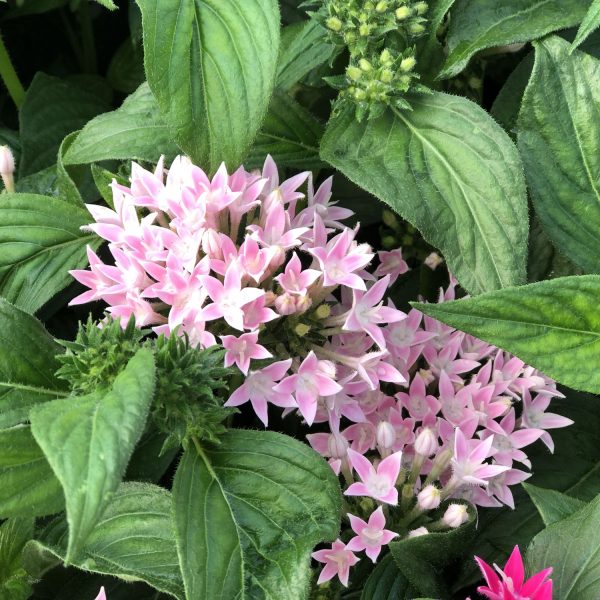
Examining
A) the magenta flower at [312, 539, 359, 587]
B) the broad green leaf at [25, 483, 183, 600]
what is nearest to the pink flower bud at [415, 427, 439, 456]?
the magenta flower at [312, 539, 359, 587]

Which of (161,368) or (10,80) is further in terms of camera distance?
(10,80)

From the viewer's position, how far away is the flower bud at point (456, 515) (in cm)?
74

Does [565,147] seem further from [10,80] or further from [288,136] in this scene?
[10,80]

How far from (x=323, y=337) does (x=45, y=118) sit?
503 millimetres

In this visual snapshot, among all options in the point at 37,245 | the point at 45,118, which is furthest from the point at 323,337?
the point at 45,118

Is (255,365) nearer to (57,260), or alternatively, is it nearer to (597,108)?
(57,260)

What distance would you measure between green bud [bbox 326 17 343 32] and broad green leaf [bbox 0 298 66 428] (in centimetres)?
37

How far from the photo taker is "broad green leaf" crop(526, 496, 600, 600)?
69 cm

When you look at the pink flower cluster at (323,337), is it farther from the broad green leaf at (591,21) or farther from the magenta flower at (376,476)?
the broad green leaf at (591,21)

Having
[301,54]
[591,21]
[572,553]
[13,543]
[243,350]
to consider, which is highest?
[591,21]

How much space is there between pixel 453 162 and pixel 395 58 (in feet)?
0.36

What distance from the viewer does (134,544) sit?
0.73 metres

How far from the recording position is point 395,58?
0.83m

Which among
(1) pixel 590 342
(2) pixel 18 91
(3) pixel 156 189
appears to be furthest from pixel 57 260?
(1) pixel 590 342
